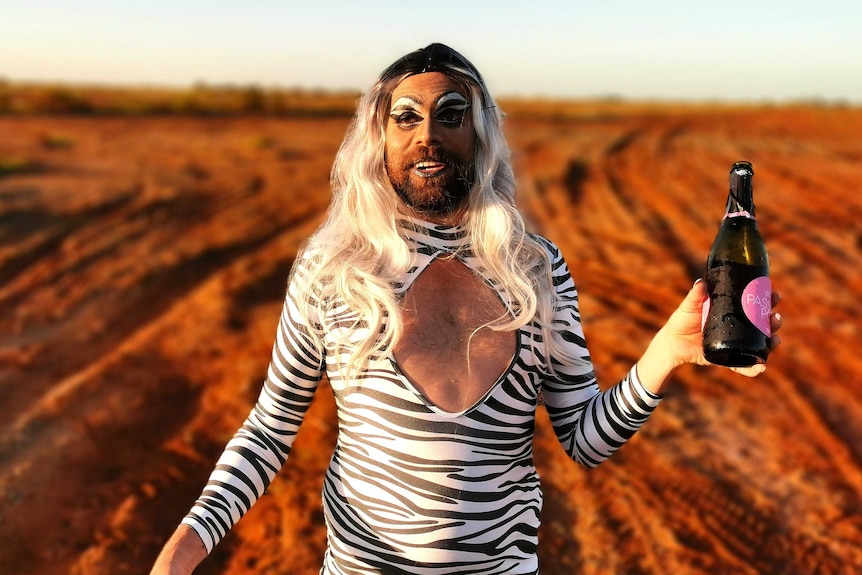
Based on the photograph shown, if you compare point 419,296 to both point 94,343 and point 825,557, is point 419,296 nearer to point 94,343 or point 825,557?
point 825,557

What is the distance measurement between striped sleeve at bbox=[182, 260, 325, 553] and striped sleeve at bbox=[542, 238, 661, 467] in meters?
0.56

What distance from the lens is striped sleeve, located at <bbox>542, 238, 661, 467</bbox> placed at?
67.6 inches

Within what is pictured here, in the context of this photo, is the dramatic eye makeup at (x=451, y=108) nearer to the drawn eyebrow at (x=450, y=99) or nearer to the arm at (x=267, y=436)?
the drawn eyebrow at (x=450, y=99)

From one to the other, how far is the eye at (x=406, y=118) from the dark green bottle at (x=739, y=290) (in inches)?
30.7

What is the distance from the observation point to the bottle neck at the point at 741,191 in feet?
6.50

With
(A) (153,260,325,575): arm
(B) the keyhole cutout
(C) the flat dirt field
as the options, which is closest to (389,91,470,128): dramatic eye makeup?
(B) the keyhole cutout

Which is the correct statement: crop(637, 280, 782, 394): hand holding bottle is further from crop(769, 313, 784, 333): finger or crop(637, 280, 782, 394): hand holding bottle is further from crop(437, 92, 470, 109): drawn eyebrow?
crop(437, 92, 470, 109): drawn eyebrow

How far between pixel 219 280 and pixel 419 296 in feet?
20.7

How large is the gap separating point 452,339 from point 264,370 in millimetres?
4448

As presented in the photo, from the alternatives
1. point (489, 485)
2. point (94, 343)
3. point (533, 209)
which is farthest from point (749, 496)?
point (533, 209)

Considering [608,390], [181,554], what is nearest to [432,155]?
[608,390]

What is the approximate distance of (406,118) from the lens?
1845 millimetres

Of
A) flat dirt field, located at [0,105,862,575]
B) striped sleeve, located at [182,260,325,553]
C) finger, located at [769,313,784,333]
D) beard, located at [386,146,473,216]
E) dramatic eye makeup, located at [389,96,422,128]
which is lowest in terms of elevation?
flat dirt field, located at [0,105,862,575]

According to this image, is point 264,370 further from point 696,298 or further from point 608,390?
point 696,298
